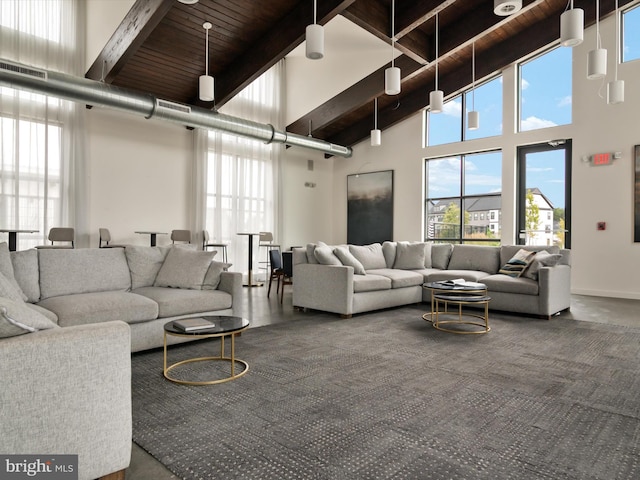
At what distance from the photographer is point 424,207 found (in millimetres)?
9648

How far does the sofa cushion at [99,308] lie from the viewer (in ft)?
10.3

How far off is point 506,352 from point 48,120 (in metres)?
7.12

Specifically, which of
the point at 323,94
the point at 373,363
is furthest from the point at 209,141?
the point at 373,363

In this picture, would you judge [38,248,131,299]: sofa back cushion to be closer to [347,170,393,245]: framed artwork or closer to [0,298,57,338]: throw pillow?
[0,298,57,338]: throw pillow

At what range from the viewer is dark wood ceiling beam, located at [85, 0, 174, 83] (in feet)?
17.5

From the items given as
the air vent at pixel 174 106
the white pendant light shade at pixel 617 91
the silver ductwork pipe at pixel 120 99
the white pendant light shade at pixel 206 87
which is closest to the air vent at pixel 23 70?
the silver ductwork pipe at pixel 120 99

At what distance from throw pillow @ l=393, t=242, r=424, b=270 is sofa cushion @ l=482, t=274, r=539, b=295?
1.20 m

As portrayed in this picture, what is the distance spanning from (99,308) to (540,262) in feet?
16.4

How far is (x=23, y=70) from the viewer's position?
5.28m

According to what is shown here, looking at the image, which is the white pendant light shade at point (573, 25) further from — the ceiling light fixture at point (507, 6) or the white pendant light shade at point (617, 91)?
the white pendant light shade at point (617, 91)

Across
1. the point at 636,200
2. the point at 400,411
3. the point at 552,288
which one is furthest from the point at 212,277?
the point at 636,200

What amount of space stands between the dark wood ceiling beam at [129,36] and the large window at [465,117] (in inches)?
227

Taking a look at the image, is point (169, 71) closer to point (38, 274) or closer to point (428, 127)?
point (38, 274)

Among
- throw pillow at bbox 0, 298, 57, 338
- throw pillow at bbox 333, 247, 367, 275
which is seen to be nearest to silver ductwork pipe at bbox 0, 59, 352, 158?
throw pillow at bbox 333, 247, 367, 275
